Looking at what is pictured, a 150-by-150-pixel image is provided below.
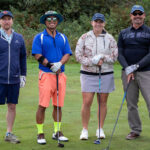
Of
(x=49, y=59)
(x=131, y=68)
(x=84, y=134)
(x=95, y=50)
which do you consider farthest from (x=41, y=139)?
(x=131, y=68)

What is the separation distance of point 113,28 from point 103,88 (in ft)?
53.6

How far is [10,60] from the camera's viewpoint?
5.60 meters

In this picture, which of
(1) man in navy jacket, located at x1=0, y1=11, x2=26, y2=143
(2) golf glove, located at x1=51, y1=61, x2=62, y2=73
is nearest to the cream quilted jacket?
(2) golf glove, located at x1=51, y1=61, x2=62, y2=73

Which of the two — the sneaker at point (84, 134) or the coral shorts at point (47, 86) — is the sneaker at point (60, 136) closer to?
the sneaker at point (84, 134)

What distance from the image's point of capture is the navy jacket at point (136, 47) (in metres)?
5.78

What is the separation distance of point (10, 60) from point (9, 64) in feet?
0.19

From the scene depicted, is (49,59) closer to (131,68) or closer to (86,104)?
(86,104)

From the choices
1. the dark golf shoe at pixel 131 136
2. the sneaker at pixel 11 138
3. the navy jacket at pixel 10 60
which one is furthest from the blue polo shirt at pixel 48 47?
the dark golf shoe at pixel 131 136

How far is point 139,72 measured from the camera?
231 inches

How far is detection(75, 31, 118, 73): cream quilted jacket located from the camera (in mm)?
5785

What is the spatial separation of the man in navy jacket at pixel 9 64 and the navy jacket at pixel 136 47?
1.47 m

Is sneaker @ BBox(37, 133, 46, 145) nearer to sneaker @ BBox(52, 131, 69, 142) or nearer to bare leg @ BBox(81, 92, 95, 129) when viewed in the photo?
sneaker @ BBox(52, 131, 69, 142)

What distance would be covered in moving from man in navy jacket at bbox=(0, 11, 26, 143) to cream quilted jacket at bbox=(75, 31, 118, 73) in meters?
0.83

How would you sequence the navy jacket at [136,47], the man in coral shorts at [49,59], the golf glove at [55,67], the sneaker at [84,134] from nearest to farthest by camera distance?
the golf glove at [55,67], the man in coral shorts at [49,59], the navy jacket at [136,47], the sneaker at [84,134]
